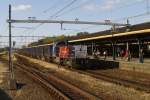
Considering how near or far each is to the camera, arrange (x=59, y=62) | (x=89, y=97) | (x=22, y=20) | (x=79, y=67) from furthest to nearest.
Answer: (x=22, y=20) < (x=59, y=62) < (x=79, y=67) < (x=89, y=97)

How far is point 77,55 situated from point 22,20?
42.0 feet

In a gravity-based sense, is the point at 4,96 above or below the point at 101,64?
below

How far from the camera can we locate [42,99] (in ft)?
49.5

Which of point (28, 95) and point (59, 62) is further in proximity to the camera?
point (59, 62)

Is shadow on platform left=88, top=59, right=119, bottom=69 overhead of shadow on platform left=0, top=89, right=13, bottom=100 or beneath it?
overhead

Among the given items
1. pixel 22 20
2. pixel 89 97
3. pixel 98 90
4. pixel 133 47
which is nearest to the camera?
pixel 89 97

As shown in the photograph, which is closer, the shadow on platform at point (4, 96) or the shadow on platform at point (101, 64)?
the shadow on platform at point (4, 96)

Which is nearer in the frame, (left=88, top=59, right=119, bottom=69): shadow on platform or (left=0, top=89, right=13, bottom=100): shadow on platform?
(left=0, top=89, right=13, bottom=100): shadow on platform

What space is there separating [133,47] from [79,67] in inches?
998

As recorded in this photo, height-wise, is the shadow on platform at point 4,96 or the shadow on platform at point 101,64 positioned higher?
the shadow on platform at point 101,64

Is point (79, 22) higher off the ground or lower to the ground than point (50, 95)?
higher

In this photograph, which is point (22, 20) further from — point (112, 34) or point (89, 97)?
point (89, 97)

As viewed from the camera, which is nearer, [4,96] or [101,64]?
[4,96]

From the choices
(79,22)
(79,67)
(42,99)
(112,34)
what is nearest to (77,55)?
(79,67)
